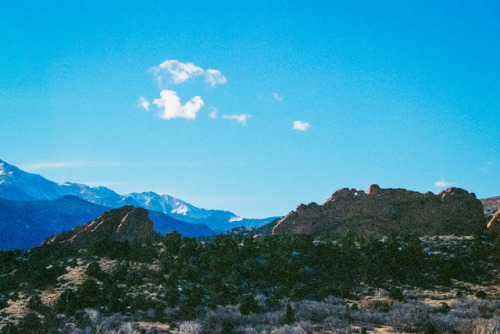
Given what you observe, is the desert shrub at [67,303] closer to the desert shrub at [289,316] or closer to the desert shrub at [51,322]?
the desert shrub at [51,322]

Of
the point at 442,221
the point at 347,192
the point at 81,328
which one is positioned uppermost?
the point at 347,192

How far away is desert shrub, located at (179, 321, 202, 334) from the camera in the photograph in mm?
20562

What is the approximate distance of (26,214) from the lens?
196750 mm

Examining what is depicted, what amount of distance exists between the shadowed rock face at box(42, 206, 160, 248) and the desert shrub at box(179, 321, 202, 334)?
20848 millimetres

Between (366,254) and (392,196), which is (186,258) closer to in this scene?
(366,254)

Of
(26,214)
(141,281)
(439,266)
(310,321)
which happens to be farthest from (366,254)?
(26,214)

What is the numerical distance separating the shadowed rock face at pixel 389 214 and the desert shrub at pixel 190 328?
985 inches

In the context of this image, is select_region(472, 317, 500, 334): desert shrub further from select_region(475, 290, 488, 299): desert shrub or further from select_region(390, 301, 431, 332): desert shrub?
select_region(475, 290, 488, 299): desert shrub

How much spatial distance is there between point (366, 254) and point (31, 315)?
2511 cm

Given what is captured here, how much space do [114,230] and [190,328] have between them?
978 inches

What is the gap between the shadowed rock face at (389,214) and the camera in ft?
138

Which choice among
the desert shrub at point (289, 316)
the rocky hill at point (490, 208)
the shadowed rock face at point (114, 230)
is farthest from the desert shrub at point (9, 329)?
the rocky hill at point (490, 208)

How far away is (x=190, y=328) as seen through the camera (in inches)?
821

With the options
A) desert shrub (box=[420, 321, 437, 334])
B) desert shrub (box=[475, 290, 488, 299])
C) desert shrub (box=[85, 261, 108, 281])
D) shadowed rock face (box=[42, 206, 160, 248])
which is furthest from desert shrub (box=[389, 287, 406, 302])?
shadowed rock face (box=[42, 206, 160, 248])
